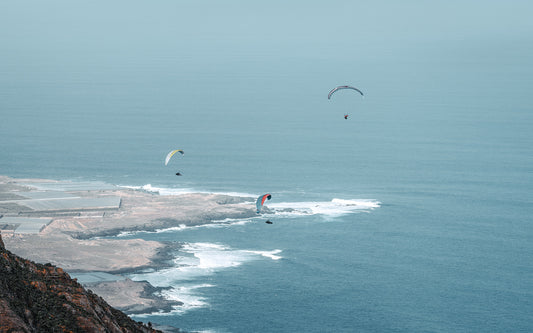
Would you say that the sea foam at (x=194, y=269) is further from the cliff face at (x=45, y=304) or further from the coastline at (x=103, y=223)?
the cliff face at (x=45, y=304)

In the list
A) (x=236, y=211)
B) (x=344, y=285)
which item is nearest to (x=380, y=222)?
(x=236, y=211)

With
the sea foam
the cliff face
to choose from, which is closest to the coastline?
the sea foam

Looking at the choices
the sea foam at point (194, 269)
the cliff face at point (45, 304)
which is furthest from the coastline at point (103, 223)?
the cliff face at point (45, 304)

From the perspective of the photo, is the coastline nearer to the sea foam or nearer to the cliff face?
the sea foam

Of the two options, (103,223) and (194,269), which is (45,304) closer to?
(194,269)

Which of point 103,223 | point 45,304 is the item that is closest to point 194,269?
point 103,223

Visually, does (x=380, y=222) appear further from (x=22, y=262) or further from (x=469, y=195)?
(x=22, y=262)
